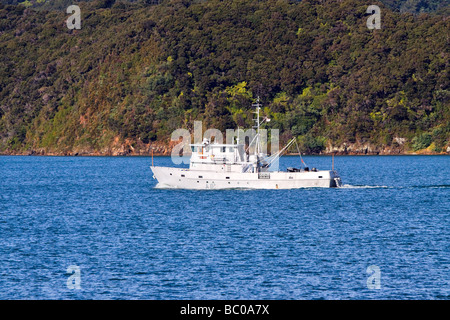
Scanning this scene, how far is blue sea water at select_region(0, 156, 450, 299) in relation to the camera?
34.9m

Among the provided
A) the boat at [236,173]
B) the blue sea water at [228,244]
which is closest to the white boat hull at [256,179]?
the boat at [236,173]

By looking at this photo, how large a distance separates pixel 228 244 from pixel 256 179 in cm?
3235

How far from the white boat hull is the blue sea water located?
1019 mm

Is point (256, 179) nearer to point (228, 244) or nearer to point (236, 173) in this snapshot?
point (236, 173)

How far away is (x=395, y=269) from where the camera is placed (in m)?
38.6

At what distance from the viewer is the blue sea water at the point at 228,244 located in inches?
1374

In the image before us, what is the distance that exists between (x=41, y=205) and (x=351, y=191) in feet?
110

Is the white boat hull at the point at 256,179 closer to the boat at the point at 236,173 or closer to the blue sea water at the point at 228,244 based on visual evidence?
the boat at the point at 236,173

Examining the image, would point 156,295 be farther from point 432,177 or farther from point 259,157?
point 432,177

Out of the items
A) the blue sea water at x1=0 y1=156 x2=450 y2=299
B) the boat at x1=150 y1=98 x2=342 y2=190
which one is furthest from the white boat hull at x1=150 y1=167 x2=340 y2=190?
the blue sea water at x1=0 y1=156 x2=450 y2=299

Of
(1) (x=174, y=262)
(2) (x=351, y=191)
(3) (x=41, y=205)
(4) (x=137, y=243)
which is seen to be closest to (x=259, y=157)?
(2) (x=351, y=191)

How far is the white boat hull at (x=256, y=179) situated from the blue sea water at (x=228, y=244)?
1019 mm

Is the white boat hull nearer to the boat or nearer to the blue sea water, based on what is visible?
the boat

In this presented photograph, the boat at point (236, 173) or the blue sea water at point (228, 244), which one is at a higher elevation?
the boat at point (236, 173)
